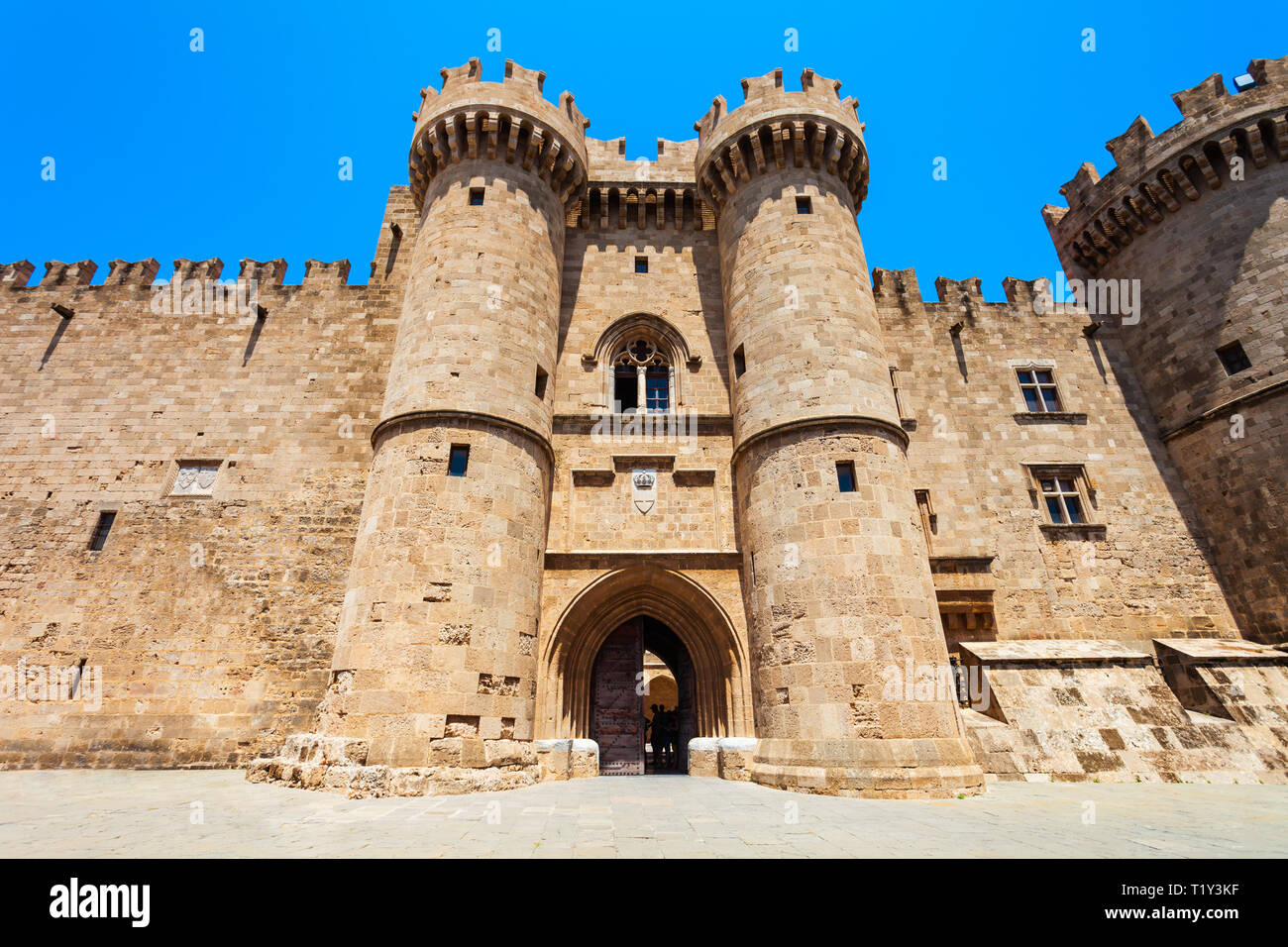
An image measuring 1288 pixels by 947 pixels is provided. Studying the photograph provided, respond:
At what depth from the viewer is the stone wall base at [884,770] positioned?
8.14 m

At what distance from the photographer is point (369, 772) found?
303 inches

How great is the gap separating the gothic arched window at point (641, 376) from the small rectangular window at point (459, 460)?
4209 millimetres

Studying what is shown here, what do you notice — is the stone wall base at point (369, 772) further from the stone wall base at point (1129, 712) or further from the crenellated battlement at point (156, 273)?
the crenellated battlement at point (156, 273)

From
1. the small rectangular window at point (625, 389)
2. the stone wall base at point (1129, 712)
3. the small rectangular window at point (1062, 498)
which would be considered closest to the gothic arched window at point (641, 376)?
the small rectangular window at point (625, 389)

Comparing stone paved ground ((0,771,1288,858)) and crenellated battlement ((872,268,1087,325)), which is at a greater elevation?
crenellated battlement ((872,268,1087,325))

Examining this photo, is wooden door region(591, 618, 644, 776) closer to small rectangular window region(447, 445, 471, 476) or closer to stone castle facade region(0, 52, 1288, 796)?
stone castle facade region(0, 52, 1288, 796)

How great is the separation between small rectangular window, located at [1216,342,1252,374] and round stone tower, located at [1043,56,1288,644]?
2 centimetres

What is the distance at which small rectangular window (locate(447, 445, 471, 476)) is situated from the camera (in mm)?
10219

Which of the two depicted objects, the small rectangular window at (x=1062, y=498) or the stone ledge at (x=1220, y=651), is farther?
the small rectangular window at (x=1062, y=498)

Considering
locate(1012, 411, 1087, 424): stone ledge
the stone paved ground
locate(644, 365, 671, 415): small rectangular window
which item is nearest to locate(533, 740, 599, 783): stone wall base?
the stone paved ground

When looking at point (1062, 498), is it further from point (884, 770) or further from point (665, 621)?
point (665, 621)

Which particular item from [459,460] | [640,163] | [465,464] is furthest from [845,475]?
[640,163]

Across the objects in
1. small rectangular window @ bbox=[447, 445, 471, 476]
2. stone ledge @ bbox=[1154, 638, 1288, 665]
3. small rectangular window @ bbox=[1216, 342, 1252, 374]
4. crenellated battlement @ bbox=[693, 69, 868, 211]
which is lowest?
stone ledge @ bbox=[1154, 638, 1288, 665]
